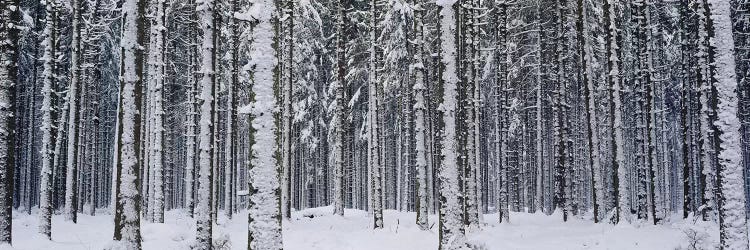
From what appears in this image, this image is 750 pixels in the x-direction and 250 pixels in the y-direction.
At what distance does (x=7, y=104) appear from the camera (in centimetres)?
1276

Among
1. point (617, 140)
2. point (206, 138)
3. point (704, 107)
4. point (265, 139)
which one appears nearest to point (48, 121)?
point (206, 138)

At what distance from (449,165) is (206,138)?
576 centimetres

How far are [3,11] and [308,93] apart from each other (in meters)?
21.1

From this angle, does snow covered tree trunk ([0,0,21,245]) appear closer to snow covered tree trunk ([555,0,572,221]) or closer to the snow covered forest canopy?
the snow covered forest canopy

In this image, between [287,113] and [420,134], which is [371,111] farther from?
[420,134]

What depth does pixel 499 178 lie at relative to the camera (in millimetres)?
22031

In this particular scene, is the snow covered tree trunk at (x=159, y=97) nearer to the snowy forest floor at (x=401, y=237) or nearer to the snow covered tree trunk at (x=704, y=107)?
the snowy forest floor at (x=401, y=237)

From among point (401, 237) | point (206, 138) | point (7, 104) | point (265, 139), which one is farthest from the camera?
point (401, 237)

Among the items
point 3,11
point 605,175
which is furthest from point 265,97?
point 605,175

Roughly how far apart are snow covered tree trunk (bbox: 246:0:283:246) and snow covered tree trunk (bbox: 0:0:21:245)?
7.99m

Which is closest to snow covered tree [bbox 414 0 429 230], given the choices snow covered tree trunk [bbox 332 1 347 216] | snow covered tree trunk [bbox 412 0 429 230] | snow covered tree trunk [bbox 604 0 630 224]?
snow covered tree trunk [bbox 412 0 429 230]

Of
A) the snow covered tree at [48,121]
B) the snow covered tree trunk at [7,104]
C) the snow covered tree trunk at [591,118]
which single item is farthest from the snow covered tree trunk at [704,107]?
the snow covered tree at [48,121]

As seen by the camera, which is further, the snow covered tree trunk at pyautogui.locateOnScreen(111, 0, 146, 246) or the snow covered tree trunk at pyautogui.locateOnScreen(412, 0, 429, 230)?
the snow covered tree trunk at pyautogui.locateOnScreen(412, 0, 429, 230)

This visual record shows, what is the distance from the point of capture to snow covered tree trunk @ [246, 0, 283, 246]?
8.26 metres
